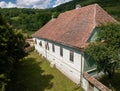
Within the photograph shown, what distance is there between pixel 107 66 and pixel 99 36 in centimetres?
316

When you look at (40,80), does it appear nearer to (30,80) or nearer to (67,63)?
(30,80)

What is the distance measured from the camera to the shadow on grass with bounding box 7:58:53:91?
19.9 meters

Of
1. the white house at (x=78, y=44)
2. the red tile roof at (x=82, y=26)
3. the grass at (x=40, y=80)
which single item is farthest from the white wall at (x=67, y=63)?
the red tile roof at (x=82, y=26)

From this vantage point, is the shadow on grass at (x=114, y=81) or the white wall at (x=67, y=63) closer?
the shadow on grass at (x=114, y=81)

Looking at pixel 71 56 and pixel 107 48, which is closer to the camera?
pixel 107 48

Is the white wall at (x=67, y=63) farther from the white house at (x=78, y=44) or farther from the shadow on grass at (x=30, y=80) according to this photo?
the shadow on grass at (x=30, y=80)

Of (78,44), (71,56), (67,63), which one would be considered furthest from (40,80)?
(78,44)

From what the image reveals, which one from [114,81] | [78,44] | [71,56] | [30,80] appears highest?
[78,44]

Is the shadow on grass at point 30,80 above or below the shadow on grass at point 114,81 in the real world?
below

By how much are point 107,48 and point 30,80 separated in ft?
40.8

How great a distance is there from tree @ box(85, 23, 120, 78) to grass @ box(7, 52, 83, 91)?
491 centimetres

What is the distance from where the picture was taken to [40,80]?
71.8ft

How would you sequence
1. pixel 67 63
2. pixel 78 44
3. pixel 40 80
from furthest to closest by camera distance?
pixel 40 80 < pixel 67 63 < pixel 78 44

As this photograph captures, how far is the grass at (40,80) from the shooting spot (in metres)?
19.5
